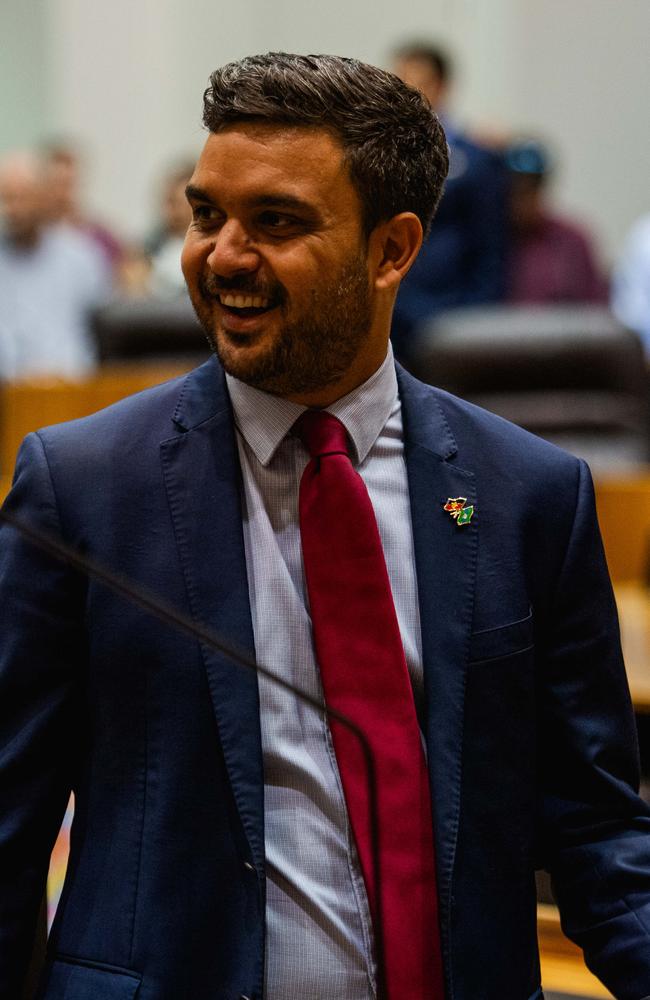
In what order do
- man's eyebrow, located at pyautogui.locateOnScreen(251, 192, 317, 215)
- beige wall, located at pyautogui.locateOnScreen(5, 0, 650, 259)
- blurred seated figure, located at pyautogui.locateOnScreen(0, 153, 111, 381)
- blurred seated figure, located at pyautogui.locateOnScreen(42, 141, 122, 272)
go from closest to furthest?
man's eyebrow, located at pyautogui.locateOnScreen(251, 192, 317, 215) → blurred seated figure, located at pyautogui.locateOnScreen(0, 153, 111, 381) → blurred seated figure, located at pyautogui.locateOnScreen(42, 141, 122, 272) → beige wall, located at pyautogui.locateOnScreen(5, 0, 650, 259)

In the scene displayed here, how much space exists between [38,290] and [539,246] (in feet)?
7.53

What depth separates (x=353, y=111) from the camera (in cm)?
136

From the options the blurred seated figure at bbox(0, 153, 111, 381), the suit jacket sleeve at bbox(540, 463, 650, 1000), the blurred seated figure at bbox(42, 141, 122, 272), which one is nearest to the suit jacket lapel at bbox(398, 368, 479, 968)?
→ the suit jacket sleeve at bbox(540, 463, 650, 1000)

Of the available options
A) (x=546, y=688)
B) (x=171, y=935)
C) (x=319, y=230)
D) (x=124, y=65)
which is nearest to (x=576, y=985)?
(x=546, y=688)

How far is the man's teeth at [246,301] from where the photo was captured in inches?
53.4

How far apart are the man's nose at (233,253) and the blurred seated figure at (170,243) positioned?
399 centimetres

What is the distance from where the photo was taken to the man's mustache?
1.35 meters

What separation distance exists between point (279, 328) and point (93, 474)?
23 cm

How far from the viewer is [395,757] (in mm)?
1381

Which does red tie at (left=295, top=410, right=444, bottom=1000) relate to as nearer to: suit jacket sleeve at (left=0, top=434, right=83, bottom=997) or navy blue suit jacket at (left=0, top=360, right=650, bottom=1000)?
navy blue suit jacket at (left=0, top=360, right=650, bottom=1000)

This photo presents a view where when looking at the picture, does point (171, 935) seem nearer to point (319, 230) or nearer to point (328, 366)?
point (328, 366)

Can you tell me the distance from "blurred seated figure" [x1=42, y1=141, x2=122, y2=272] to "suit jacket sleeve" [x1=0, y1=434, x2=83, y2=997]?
5927 mm

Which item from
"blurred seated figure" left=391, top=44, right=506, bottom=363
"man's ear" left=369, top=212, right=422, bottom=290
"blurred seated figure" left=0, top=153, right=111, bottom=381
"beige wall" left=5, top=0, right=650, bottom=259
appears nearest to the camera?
"man's ear" left=369, top=212, right=422, bottom=290

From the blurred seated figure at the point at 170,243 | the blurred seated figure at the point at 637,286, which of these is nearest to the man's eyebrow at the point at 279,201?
the blurred seated figure at the point at 170,243
